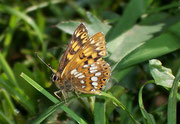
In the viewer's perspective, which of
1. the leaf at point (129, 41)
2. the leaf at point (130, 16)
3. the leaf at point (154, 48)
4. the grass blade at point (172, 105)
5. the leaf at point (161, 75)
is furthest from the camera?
the leaf at point (130, 16)

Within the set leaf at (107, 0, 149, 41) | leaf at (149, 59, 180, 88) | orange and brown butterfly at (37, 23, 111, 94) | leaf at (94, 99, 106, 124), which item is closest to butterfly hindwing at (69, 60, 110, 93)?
orange and brown butterfly at (37, 23, 111, 94)

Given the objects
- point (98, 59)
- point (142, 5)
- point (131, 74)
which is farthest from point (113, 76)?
point (142, 5)

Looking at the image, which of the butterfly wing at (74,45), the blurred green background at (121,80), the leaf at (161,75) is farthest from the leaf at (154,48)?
the butterfly wing at (74,45)

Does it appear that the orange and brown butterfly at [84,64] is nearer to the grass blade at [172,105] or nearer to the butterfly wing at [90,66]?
the butterfly wing at [90,66]

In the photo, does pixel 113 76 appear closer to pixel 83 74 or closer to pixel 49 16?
pixel 83 74

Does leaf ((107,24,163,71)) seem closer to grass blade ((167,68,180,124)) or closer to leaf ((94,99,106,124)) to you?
leaf ((94,99,106,124))

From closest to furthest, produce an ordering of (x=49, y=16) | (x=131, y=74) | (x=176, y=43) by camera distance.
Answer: (x=176, y=43) < (x=131, y=74) < (x=49, y=16)

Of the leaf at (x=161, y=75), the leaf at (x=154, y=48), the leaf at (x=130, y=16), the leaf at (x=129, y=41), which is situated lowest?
the leaf at (x=161, y=75)
